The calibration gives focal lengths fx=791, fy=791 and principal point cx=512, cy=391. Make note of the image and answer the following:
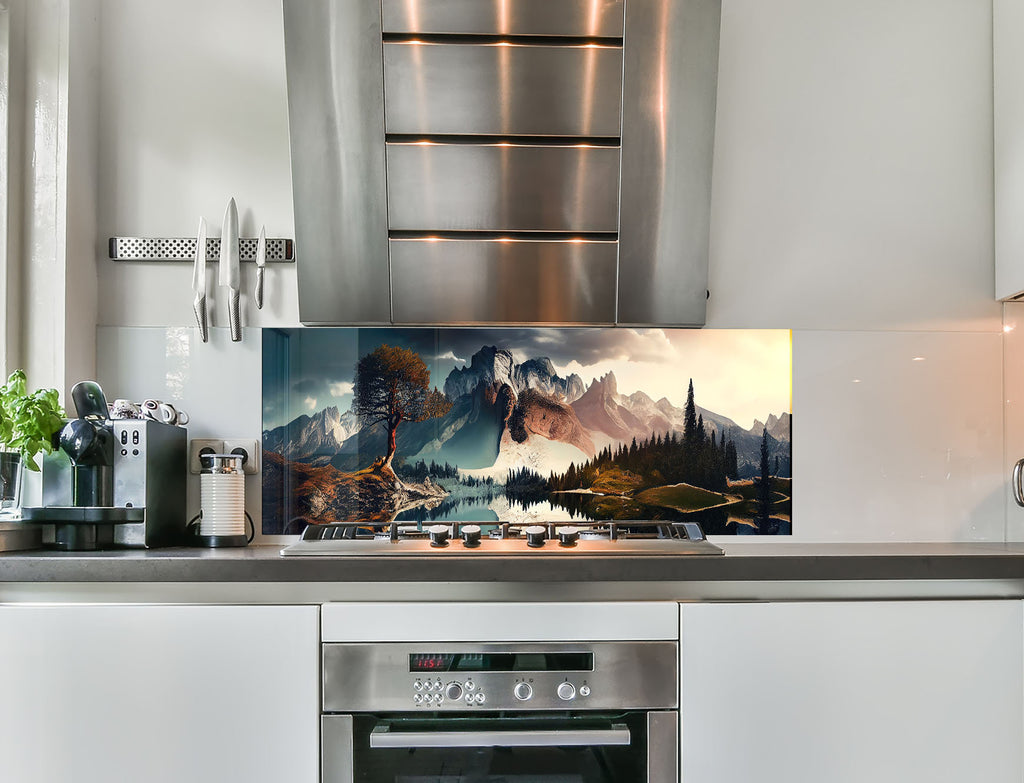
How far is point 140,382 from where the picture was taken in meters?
2.03

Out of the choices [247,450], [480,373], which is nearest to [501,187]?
[480,373]

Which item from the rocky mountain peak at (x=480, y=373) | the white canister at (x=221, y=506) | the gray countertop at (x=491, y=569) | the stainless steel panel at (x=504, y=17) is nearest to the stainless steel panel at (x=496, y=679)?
the gray countertop at (x=491, y=569)

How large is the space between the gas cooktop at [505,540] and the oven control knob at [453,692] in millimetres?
236

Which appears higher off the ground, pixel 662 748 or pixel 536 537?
pixel 536 537

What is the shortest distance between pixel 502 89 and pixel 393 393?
2.60 ft

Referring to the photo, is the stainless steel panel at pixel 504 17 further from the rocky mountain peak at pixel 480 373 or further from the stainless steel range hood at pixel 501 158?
the rocky mountain peak at pixel 480 373

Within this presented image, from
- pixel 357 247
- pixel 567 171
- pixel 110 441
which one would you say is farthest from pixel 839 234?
pixel 110 441

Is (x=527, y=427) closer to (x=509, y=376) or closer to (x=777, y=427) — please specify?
(x=509, y=376)

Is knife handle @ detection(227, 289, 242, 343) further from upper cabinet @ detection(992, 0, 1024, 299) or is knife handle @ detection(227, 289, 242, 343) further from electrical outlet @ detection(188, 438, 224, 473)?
upper cabinet @ detection(992, 0, 1024, 299)

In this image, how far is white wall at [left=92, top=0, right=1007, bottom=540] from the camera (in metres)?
2.04

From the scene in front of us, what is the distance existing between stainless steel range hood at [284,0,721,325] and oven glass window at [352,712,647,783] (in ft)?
2.98

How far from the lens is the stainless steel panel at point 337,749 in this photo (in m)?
1.45

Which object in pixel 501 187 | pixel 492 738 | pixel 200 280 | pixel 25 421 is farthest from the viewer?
pixel 200 280

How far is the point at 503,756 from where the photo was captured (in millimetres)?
1463
